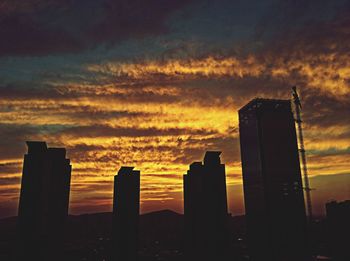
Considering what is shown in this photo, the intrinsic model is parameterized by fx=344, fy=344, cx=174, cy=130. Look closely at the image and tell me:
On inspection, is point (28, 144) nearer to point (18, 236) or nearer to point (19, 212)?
point (19, 212)

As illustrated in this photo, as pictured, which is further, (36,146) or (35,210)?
(36,146)

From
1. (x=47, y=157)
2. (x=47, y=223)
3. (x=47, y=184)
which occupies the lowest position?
(x=47, y=223)

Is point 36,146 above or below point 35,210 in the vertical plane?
above

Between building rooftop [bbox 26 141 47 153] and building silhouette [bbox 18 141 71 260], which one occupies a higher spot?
building rooftop [bbox 26 141 47 153]

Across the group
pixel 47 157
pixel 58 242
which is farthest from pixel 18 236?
pixel 47 157

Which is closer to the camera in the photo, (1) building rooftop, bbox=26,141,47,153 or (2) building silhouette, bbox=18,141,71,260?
(2) building silhouette, bbox=18,141,71,260

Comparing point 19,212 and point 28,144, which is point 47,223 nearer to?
point 19,212

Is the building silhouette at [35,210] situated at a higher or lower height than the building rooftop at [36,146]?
lower

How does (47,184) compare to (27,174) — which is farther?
(47,184)

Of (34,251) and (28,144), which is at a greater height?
(28,144)

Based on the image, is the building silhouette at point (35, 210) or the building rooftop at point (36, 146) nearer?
the building silhouette at point (35, 210)

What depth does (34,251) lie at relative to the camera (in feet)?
553

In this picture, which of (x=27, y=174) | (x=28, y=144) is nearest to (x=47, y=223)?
(x=27, y=174)

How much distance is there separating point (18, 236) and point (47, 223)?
50.3ft
